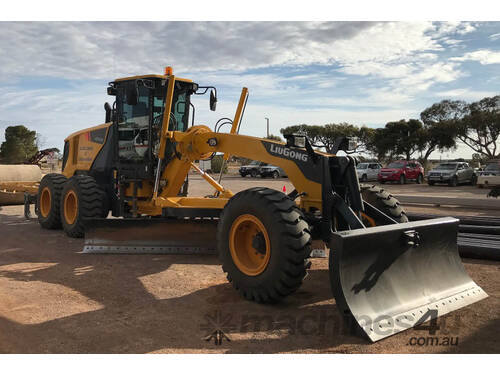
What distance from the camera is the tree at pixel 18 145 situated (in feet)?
132

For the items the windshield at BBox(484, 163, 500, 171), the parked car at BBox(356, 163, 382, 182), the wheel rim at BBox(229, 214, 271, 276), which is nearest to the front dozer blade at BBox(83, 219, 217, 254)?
the wheel rim at BBox(229, 214, 271, 276)

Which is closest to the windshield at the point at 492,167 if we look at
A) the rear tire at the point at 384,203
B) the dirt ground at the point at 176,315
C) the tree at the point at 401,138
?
the tree at the point at 401,138

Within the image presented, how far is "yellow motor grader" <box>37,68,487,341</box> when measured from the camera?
4195mm

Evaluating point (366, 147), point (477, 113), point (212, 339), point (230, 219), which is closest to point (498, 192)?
point (230, 219)

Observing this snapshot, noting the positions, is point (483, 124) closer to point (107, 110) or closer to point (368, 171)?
point (368, 171)

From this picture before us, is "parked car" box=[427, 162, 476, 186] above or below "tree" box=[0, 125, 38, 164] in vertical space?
below

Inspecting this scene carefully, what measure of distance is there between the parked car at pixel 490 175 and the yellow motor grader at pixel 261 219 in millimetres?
20832

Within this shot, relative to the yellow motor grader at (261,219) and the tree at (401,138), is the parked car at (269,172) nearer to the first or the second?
the tree at (401,138)

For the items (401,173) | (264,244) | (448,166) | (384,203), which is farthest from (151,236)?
(448,166)

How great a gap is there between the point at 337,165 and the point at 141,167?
13.6 ft

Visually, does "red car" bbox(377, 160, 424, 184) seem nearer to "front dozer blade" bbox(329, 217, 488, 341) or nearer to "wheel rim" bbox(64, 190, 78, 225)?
"wheel rim" bbox(64, 190, 78, 225)

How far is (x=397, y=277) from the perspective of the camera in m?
4.38

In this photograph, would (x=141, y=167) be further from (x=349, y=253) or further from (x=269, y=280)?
(x=349, y=253)

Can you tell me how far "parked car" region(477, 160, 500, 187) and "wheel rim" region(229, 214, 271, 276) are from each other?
2286cm
